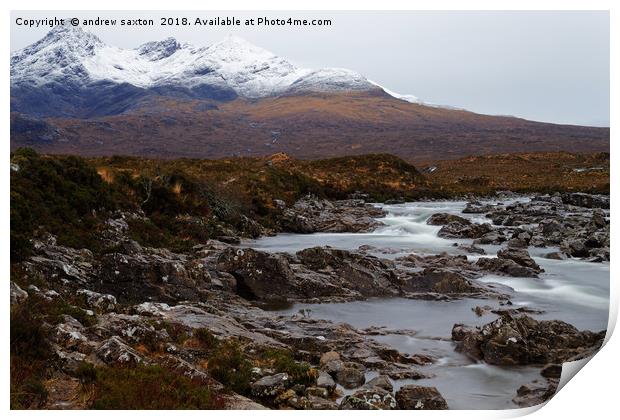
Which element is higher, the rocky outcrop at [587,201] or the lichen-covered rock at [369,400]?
the rocky outcrop at [587,201]

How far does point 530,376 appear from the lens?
10.5m

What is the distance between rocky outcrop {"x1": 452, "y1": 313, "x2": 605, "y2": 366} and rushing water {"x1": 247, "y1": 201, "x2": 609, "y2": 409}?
0.96 feet

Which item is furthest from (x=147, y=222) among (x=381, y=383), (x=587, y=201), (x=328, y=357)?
(x=587, y=201)

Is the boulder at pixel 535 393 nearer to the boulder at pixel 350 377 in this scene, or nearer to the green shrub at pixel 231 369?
the boulder at pixel 350 377

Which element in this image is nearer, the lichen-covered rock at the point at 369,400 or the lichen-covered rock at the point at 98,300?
the lichen-covered rock at the point at 369,400

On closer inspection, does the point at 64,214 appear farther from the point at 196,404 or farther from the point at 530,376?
the point at 530,376

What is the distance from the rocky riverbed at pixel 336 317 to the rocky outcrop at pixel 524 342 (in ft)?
0.11

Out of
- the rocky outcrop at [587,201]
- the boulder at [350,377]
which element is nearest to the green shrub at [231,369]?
the boulder at [350,377]

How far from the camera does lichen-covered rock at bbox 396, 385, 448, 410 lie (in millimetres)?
8766

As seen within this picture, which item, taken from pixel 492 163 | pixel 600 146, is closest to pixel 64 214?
pixel 492 163

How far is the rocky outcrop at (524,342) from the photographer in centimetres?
1116

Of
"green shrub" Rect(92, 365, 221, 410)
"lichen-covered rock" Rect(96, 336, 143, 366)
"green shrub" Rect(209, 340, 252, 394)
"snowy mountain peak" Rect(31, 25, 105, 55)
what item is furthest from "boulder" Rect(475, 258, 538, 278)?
"snowy mountain peak" Rect(31, 25, 105, 55)

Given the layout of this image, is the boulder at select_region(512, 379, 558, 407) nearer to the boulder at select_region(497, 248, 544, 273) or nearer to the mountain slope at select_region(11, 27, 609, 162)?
the boulder at select_region(497, 248, 544, 273)

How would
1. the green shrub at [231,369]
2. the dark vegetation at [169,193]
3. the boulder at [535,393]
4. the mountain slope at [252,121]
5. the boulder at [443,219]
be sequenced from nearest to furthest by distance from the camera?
the green shrub at [231,369] → the boulder at [535,393] → the dark vegetation at [169,193] → the boulder at [443,219] → the mountain slope at [252,121]
